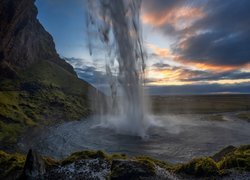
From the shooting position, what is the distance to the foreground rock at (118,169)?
64.2 feet

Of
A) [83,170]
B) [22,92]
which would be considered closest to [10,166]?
[83,170]

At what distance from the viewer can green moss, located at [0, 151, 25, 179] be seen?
2120 centimetres

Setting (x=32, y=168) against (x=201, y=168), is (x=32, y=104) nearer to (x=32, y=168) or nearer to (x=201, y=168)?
(x=32, y=168)

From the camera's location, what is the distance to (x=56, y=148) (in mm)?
52094

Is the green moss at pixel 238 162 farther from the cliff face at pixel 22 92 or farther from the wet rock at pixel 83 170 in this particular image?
the cliff face at pixel 22 92

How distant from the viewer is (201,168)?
2070cm

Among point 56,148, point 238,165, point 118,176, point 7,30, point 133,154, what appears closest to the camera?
point 118,176

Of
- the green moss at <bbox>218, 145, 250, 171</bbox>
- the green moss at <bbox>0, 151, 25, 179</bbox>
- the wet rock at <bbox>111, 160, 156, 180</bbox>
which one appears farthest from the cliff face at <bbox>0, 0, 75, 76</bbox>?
the green moss at <bbox>218, 145, 250, 171</bbox>

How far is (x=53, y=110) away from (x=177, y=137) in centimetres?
8266

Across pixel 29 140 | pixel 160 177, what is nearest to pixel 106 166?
pixel 160 177

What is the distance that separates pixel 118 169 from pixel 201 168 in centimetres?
759

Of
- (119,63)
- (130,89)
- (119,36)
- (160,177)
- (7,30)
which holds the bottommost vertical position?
(160,177)

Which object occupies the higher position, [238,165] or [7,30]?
[7,30]

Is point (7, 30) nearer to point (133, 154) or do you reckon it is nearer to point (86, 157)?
point (133, 154)
